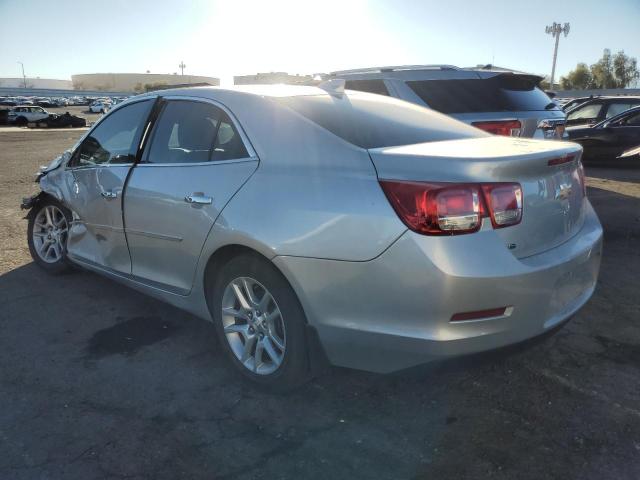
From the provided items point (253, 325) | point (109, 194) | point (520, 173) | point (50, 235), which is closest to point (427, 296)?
point (520, 173)

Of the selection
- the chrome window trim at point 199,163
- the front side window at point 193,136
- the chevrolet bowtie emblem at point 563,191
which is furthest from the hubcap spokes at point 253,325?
the chevrolet bowtie emblem at point 563,191

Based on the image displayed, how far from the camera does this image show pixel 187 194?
3164mm

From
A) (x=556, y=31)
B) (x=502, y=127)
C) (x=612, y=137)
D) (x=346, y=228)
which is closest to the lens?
(x=346, y=228)

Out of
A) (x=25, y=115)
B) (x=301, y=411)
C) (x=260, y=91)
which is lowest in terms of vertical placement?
(x=301, y=411)

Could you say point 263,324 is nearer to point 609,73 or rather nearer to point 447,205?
point 447,205

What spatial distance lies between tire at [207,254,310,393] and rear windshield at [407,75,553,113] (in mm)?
4138

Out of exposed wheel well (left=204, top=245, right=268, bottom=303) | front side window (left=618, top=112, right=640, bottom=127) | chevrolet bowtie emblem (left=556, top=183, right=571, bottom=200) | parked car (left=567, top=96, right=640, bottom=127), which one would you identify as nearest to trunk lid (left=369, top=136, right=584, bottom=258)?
chevrolet bowtie emblem (left=556, top=183, right=571, bottom=200)

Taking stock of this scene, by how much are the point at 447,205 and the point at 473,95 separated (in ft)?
15.3

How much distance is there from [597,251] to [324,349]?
5.20ft

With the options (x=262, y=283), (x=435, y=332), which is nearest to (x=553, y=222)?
(x=435, y=332)

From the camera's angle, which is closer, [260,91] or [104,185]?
[260,91]

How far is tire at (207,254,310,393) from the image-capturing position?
2.72 m

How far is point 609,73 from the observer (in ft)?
307

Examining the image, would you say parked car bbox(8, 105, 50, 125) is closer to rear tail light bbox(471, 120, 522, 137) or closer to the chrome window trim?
rear tail light bbox(471, 120, 522, 137)
